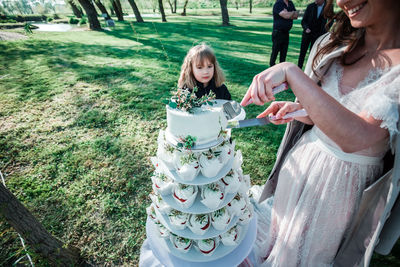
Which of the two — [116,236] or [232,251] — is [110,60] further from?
[232,251]

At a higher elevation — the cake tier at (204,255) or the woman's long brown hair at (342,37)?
the woman's long brown hair at (342,37)

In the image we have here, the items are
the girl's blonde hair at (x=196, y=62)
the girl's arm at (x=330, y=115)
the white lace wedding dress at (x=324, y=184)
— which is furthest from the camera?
the girl's blonde hair at (x=196, y=62)

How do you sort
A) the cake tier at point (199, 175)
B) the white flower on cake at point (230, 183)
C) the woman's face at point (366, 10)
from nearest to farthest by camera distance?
the woman's face at point (366, 10)
the cake tier at point (199, 175)
the white flower on cake at point (230, 183)

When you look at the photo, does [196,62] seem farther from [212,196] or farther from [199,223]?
[199,223]

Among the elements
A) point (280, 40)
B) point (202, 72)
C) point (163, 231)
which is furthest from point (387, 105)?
point (280, 40)

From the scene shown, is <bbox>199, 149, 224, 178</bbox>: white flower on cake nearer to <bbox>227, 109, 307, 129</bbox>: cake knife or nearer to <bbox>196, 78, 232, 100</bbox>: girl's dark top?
<bbox>227, 109, 307, 129</bbox>: cake knife

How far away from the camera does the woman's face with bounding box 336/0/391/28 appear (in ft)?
3.29

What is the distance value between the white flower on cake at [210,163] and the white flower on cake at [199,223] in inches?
15.1

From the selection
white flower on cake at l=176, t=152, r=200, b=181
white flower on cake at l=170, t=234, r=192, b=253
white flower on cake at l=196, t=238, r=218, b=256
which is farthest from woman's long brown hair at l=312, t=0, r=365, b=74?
white flower on cake at l=170, t=234, r=192, b=253

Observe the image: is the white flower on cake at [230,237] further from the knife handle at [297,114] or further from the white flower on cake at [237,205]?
the knife handle at [297,114]

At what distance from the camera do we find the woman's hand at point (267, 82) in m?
0.97

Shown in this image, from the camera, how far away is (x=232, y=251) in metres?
1.79

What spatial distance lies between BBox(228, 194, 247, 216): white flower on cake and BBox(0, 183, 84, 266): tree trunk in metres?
1.68

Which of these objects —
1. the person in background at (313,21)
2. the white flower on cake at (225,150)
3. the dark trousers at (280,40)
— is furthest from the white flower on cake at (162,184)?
the person in background at (313,21)
